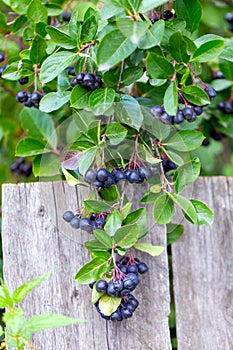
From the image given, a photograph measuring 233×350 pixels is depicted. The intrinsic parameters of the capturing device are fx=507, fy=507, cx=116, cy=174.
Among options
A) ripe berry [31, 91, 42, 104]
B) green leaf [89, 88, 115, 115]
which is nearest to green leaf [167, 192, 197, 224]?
green leaf [89, 88, 115, 115]

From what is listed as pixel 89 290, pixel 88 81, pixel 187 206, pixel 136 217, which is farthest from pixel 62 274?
pixel 88 81

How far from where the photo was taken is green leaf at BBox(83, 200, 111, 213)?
1242mm

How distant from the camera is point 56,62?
1.22 metres

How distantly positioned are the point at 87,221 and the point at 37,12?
640 millimetres

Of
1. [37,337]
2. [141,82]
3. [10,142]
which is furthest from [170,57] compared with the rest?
[10,142]

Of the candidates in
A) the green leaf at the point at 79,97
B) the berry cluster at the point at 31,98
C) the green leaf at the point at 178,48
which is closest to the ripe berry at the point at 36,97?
the berry cluster at the point at 31,98

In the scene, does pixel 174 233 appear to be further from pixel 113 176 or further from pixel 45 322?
pixel 45 322

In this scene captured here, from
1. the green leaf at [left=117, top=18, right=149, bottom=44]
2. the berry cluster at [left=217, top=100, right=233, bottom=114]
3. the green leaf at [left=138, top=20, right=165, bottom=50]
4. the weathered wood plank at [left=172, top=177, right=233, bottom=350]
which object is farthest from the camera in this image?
the berry cluster at [left=217, top=100, right=233, bottom=114]

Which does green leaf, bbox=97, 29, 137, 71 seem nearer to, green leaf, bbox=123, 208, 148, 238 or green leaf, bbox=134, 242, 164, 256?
green leaf, bbox=123, 208, 148, 238

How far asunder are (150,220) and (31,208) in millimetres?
350

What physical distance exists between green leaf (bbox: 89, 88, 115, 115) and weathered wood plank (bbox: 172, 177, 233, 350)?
0.56 meters

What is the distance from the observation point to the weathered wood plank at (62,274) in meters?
1.39

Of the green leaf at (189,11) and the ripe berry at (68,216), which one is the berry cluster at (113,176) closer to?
the ripe berry at (68,216)

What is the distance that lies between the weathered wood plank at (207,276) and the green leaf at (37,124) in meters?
0.53
